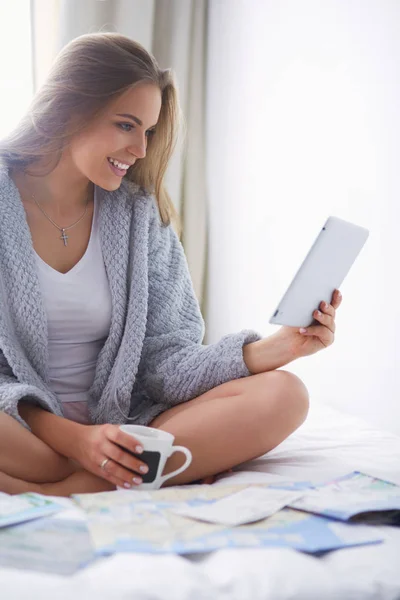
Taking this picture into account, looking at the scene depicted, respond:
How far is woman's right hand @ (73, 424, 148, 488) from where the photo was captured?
101cm

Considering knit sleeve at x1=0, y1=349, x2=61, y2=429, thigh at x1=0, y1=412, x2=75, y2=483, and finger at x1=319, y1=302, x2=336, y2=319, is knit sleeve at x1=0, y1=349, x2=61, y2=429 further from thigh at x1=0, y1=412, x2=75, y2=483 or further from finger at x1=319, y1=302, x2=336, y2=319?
finger at x1=319, y1=302, x2=336, y2=319

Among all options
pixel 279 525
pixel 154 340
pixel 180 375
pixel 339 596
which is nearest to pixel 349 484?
pixel 279 525

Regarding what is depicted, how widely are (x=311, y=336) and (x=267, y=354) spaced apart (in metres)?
0.08

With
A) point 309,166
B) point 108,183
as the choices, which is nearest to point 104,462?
point 108,183

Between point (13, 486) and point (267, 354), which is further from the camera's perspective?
point (267, 354)

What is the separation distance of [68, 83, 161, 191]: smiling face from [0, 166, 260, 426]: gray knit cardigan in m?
0.10

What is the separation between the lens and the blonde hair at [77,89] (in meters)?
1.37

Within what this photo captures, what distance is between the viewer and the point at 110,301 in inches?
55.4

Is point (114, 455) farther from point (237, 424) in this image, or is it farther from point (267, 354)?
point (267, 354)

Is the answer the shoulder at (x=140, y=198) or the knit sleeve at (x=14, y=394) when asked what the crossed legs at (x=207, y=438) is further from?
the shoulder at (x=140, y=198)

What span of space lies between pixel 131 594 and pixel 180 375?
2.27 feet

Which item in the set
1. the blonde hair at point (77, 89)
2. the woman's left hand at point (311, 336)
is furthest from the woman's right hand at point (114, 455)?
the blonde hair at point (77, 89)

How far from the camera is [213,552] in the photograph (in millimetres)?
749

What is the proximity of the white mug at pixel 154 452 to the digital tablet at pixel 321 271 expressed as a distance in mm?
258
